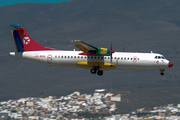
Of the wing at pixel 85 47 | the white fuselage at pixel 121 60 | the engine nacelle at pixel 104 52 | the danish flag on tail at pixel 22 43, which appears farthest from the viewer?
the danish flag on tail at pixel 22 43

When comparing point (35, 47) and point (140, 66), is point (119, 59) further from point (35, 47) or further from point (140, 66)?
point (35, 47)

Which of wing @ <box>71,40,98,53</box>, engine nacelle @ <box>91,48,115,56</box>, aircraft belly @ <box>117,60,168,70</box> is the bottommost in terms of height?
aircraft belly @ <box>117,60,168,70</box>

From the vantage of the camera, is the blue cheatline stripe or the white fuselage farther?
the blue cheatline stripe

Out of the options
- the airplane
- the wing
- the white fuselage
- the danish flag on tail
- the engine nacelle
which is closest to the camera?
the wing

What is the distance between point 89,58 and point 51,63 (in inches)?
289

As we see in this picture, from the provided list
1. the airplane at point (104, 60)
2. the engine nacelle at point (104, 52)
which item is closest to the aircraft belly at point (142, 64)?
the airplane at point (104, 60)

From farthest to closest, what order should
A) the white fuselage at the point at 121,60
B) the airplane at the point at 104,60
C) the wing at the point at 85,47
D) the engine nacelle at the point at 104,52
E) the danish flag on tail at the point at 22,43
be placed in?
the danish flag on tail at the point at 22,43 → the white fuselage at the point at 121,60 → the airplane at the point at 104,60 → the engine nacelle at the point at 104,52 → the wing at the point at 85,47

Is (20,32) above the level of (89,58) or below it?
above

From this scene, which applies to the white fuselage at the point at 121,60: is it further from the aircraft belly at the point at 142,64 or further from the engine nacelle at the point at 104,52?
the engine nacelle at the point at 104,52

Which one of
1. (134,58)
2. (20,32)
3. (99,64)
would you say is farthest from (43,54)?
(134,58)

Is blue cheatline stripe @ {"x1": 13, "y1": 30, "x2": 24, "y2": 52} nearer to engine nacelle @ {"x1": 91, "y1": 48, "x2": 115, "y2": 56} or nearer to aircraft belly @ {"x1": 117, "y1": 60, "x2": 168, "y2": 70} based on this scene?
engine nacelle @ {"x1": 91, "y1": 48, "x2": 115, "y2": 56}

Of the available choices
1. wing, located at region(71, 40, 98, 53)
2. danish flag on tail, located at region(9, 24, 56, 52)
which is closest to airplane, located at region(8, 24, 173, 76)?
wing, located at region(71, 40, 98, 53)

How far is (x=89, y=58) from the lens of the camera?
201ft

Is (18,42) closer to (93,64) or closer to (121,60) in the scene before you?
(93,64)
